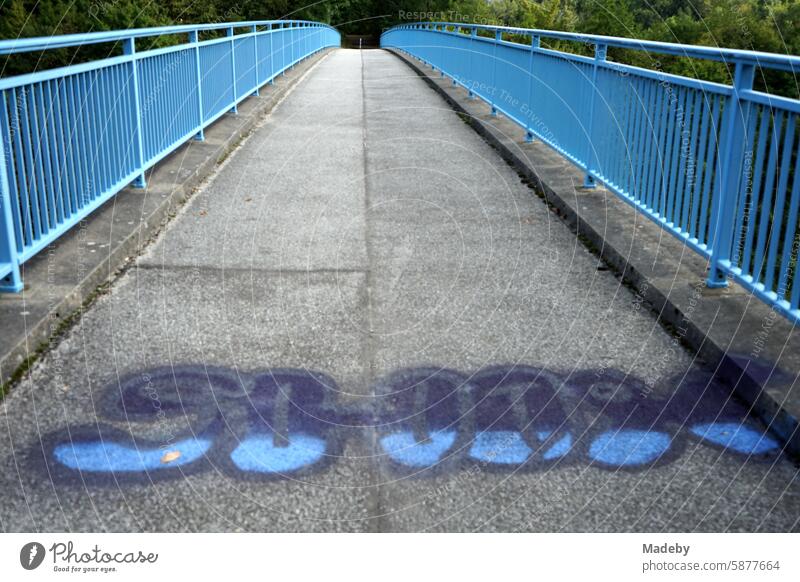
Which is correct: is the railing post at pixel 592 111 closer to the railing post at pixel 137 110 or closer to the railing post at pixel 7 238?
the railing post at pixel 137 110

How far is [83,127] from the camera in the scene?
18.9 ft

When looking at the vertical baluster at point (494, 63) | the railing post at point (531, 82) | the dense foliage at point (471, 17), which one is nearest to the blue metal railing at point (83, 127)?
the railing post at point (531, 82)

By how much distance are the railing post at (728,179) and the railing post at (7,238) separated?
3823 millimetres

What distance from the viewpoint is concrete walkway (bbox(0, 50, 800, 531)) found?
3.08 m

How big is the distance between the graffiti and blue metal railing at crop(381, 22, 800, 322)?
91 cm

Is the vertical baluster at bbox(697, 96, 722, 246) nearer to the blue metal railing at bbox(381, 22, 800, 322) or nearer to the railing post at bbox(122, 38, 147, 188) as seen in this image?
the blue metal railing at bbox(381, 22, 800, 322)

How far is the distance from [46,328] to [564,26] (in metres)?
37.4

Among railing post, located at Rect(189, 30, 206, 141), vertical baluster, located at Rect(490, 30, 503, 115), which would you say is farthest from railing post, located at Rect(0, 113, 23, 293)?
vertical baluster, located at Rect(490, 30, 503, 115)

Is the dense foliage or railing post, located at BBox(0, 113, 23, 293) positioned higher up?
the dense foliage

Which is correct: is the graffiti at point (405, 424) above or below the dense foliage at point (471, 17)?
below

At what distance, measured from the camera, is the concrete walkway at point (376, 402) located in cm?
308

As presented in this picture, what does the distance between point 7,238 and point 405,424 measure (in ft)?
7.85

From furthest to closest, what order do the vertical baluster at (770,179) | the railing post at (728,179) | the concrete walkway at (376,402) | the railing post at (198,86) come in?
the railing post at (198,86) < the railing post at (728,179) < the vertical baluster at (770,179) < the concrete walkway at (376,402)

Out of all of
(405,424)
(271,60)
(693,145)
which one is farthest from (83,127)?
(271,60)
